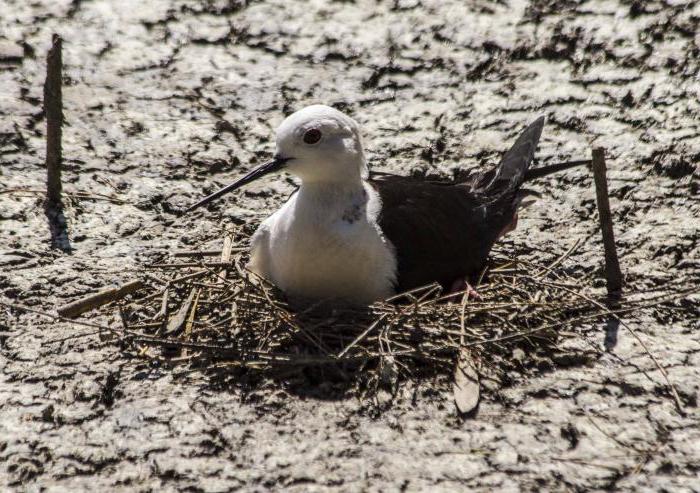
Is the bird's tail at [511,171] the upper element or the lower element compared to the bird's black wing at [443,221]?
upper

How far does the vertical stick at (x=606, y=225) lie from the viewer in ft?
17.5

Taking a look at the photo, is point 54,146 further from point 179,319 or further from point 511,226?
point 511,226

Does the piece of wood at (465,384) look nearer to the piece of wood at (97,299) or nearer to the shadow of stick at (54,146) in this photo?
the piece of wood at (97,299)

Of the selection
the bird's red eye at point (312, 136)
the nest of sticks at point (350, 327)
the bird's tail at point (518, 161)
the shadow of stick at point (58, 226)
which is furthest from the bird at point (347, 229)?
the shadow of stick at point (58, 226)

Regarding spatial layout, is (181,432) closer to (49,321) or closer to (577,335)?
(49,321)

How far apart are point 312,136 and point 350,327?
0.96m

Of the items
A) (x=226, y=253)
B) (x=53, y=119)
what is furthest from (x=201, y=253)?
(x=53, y=119)

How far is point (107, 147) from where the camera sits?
282 inches

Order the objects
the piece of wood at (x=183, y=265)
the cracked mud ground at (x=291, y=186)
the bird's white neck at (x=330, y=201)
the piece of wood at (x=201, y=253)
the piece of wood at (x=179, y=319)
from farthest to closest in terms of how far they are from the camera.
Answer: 1. the piece of wood at (x=201, y=253)
2. the piece of wood at (x=183, y=265)
3. the bird's white neck at (x=330, y=201)
4. the piece of wood at (x=179, y=319)
5. the cracked mud ground at (x=291, y=186)

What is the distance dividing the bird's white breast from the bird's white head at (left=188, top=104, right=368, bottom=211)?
0.28 ft

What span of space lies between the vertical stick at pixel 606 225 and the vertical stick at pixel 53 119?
10.1ft

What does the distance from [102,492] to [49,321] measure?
147 centimetres

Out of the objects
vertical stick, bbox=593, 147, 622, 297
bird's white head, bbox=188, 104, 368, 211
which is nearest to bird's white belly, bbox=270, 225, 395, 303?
bird's white head, bbox=188, 104, 368, 211

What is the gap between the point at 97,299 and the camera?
5.32 m
